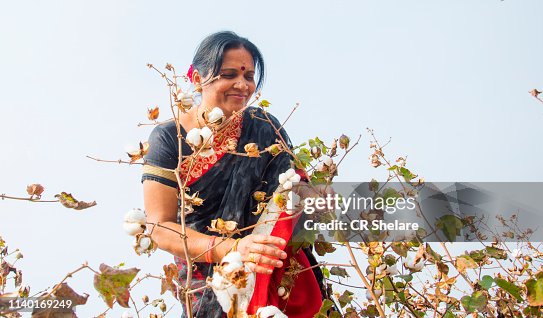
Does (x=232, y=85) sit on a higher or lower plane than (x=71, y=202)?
higher

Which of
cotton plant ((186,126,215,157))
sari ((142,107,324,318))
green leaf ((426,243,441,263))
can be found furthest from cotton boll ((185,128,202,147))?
green leaf ((426,243,441,263))

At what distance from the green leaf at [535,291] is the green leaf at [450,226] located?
0.40 metres

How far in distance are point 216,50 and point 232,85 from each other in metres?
0.17

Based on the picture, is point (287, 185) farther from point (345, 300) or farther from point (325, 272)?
point (325, 272)

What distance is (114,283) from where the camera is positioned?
36.7 inches

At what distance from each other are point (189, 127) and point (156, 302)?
64 centimetres

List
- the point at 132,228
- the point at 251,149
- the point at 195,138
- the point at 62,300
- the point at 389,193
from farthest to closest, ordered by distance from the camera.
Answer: the point at 389,193, the point at 251,149, the point at 195,138, the point at 132,228, the point at 62,300

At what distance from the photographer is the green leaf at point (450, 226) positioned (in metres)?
1.39

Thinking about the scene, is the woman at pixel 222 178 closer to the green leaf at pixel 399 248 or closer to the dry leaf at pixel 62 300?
the green leaf at pixel 399 248

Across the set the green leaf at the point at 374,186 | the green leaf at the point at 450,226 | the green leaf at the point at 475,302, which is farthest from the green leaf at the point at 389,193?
the green leaf at the point at 475,302

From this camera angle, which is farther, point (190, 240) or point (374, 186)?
point (374, 186)

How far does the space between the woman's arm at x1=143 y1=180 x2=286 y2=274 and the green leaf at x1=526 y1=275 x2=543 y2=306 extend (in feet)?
1.72

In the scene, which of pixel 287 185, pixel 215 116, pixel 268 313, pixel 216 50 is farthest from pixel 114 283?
pixel 216 50

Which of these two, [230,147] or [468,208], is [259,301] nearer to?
[230,147]
